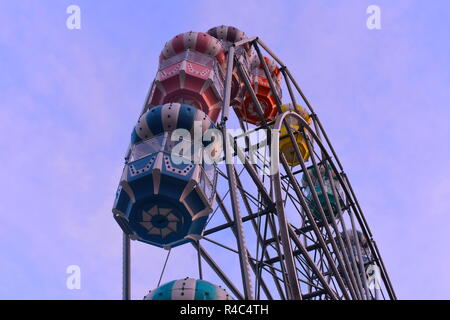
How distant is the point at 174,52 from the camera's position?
20.7 metres

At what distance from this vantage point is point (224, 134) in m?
16.3
